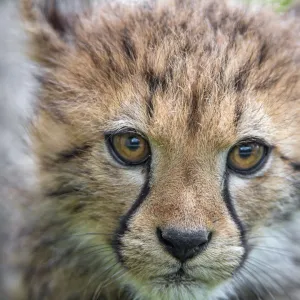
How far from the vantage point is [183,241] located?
252 centimetres

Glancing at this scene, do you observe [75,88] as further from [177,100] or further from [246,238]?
[246,238]

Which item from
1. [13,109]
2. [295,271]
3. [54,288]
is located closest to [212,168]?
[295,271]

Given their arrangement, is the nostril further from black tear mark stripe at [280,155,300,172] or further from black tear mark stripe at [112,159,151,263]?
black tear mark stripe at [280,155,300,172]

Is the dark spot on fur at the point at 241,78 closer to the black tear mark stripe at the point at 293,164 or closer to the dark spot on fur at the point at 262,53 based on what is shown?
the dark spot on fur at the point at 262,53

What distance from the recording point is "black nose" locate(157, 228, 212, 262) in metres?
2.52

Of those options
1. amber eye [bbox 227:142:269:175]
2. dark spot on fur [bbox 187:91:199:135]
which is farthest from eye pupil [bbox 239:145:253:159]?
dark spot on fur [bbox 187:91:199:135]

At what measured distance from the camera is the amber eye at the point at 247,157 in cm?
279

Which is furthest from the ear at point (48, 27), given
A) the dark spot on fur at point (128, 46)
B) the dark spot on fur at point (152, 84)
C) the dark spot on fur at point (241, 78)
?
the dark spot on fur at point (241, 78)

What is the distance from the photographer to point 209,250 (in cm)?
262

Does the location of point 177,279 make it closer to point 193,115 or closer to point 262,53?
point 193,115

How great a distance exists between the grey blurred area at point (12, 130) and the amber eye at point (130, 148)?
1.85ft

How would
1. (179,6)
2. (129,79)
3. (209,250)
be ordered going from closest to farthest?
(209,250), (129,79), (179,6)

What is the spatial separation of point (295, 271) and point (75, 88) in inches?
54.2

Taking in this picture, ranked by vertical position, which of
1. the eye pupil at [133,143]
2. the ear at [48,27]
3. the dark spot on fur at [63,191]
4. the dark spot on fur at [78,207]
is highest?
the ear at [48,27]
